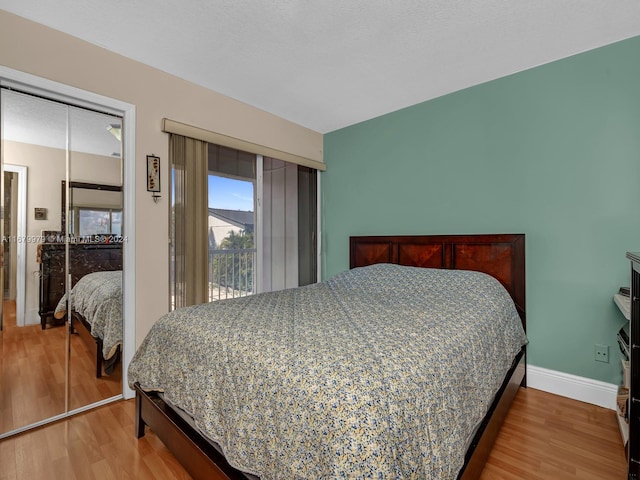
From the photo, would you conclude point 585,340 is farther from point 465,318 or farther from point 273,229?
point 273,229

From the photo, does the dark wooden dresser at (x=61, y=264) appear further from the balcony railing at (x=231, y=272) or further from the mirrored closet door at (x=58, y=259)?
the balcony railing at (x=231, y=272)

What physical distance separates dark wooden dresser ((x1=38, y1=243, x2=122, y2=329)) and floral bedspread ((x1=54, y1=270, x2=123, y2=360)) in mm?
52

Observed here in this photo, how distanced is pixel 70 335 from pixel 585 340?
3.52m

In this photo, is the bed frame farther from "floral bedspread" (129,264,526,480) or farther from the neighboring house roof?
the neighboring house roof

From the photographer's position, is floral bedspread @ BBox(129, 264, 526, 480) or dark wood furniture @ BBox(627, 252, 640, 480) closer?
floral bedspread @ BBox(129, 264, 526, 480)

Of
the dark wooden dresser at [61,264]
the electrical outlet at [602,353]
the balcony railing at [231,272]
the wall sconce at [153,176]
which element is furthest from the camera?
the balcony railing at [231,272]

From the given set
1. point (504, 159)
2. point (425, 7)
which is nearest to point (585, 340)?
point (504, 159)

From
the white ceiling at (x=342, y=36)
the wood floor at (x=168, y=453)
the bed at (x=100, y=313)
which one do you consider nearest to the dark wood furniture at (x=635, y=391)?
the wood floor at (x=168, y=453)

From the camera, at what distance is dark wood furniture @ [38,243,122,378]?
6.43ft

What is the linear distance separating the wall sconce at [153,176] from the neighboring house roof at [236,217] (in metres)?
0.54

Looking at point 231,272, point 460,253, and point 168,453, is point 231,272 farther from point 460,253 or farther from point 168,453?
point 460,253

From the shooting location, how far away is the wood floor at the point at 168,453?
1492 mm

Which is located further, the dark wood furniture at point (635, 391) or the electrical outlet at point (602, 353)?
the electrical outlet at point (602, 353)

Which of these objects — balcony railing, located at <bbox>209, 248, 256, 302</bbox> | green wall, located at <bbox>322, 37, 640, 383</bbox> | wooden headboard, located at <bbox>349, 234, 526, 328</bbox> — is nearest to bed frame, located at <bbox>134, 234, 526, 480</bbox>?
wooden headboard, located at <bbox>349, 234, 526, 328</bbox>
